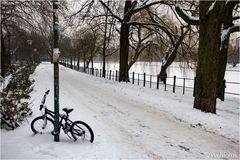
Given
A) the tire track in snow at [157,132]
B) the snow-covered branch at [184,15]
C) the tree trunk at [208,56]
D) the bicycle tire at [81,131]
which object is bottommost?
the tire track in snow at [157,132]

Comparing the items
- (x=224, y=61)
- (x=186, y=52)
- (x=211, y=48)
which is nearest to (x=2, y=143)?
(x=211, y=48)

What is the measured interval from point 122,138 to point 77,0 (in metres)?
17.3

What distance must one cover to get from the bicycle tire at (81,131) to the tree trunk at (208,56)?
5.65 m

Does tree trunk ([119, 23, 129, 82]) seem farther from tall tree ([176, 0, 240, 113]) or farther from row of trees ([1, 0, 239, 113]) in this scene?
tall tree ([176, 0, 240, 113])

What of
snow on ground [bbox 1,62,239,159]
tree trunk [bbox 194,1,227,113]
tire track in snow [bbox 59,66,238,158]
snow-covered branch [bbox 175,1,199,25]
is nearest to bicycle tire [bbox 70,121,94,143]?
snow on ground [bbox 1,62,239,159]

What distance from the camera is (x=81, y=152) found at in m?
5.89

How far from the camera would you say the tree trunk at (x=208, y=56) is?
10.6 meters

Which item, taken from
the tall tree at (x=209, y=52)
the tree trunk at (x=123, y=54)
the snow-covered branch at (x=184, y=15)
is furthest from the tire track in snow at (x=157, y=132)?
the tree trunk at (x=123, y=54)

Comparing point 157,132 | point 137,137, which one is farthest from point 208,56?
point 137,137

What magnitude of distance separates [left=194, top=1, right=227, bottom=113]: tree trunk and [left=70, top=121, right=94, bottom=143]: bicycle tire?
5.65 meters

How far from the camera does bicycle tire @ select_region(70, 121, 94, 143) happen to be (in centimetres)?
651

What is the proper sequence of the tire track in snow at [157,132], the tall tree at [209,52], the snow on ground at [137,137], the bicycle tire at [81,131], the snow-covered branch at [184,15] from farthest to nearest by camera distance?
the snow-covered branch at [184,15] < the tall tree at [209,52] < the tire track in snow at [157,132] < the bicycle tire at [81,131] < the snow on ground at [137,137]

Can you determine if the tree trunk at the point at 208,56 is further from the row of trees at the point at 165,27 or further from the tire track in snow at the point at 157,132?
the tire track in snow at the point at 157,132

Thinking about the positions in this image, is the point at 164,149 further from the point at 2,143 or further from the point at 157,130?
the point at 2,143
